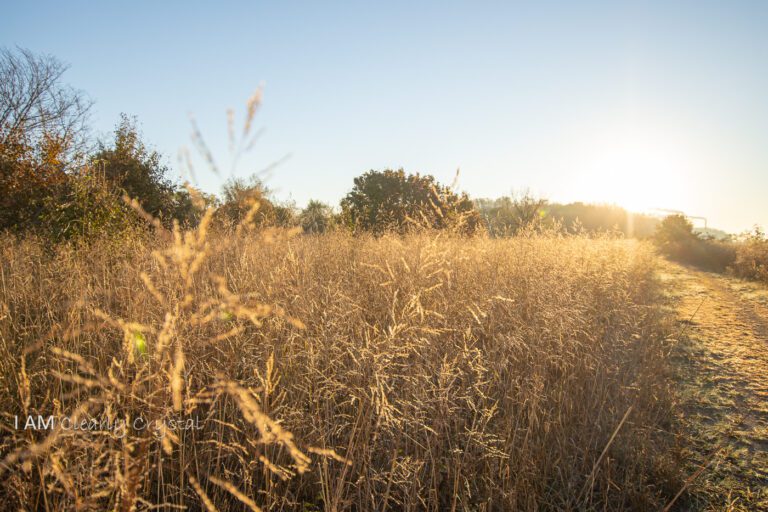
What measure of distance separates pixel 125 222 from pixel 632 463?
7.25 meters

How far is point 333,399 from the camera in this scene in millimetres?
2225

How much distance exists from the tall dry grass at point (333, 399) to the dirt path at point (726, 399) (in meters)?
0.25

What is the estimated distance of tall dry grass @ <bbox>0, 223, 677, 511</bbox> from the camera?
1.63 m

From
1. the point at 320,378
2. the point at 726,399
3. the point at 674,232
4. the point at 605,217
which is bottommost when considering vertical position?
the point at 726,399

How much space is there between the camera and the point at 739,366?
14.4 feet

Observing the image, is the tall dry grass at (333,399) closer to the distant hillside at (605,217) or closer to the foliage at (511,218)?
the foliage at (511,218)

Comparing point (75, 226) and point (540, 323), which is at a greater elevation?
point (75, 226)

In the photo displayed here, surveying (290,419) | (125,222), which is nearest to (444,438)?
(290,419)

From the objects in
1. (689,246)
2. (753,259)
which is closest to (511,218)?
(753,259)

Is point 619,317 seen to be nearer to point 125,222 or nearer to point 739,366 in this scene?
point 739,366

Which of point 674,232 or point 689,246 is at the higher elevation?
point 674,232

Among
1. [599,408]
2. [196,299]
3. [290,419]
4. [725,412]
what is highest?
[196,299]

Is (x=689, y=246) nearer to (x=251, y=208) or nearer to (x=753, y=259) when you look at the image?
(x=753, y=259)

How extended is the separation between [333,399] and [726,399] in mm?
3793
